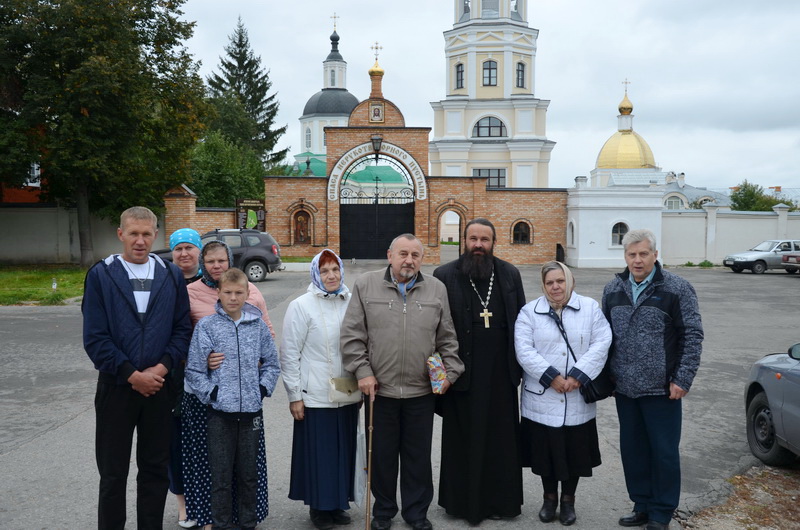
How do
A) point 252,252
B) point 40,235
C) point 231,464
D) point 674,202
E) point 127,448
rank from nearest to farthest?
point 127,448 → point 231,464 → point 252,252 → point 40,235 → point 674,202

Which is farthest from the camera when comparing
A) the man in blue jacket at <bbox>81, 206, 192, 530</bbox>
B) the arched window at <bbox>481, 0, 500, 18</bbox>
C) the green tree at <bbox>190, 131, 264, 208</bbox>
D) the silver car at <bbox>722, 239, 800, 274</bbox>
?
the arched window at <bbox>481, 0, 500, 18</bbox>

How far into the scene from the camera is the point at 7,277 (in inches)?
806

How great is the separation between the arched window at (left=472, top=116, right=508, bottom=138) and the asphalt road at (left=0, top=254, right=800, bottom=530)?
35967 mm

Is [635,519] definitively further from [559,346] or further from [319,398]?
[319,398]

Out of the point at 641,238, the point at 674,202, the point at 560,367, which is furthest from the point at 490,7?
the point at 560,367

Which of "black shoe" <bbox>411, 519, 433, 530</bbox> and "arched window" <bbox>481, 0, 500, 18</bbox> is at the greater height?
"arched window" <bbox>481, 0, 500, 18</bbox>

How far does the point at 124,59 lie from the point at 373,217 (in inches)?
491

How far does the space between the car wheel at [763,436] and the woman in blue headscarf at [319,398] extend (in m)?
3.33

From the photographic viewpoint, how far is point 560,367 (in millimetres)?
4285

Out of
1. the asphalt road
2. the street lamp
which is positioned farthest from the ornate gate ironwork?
the asphalt road

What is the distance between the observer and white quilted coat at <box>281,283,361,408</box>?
4.22 m

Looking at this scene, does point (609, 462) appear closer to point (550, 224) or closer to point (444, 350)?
point (444, 350)

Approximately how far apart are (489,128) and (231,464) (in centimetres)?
4471

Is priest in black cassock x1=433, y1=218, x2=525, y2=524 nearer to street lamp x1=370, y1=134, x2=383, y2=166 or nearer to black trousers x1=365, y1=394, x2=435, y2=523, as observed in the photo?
black trousers x1=365, y1=394, x2=435, y2=523
